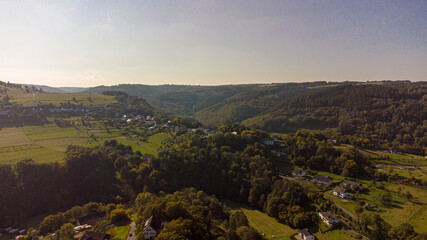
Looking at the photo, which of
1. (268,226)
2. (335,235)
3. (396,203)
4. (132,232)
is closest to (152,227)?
(132,232)

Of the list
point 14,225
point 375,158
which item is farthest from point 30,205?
point 375,158

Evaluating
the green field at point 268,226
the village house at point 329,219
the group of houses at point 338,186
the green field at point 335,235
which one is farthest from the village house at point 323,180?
the green field at point 268,226

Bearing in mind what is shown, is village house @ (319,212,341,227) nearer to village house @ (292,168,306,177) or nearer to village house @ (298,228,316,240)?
village house @ (298,228,316,240)

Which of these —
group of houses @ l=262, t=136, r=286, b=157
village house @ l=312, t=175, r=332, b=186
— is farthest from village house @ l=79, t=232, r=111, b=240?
group of houses @ l=262, t=136, r=286, b=157

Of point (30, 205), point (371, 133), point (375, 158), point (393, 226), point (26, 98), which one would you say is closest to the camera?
point (393, 226)

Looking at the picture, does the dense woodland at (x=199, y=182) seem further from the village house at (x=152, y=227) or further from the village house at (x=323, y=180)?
the village house at (x=323, y=180)

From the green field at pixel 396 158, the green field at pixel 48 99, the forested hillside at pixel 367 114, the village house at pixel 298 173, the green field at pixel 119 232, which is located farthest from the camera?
the green field at pixel 48 99

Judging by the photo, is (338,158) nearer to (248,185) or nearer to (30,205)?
(248,185)
